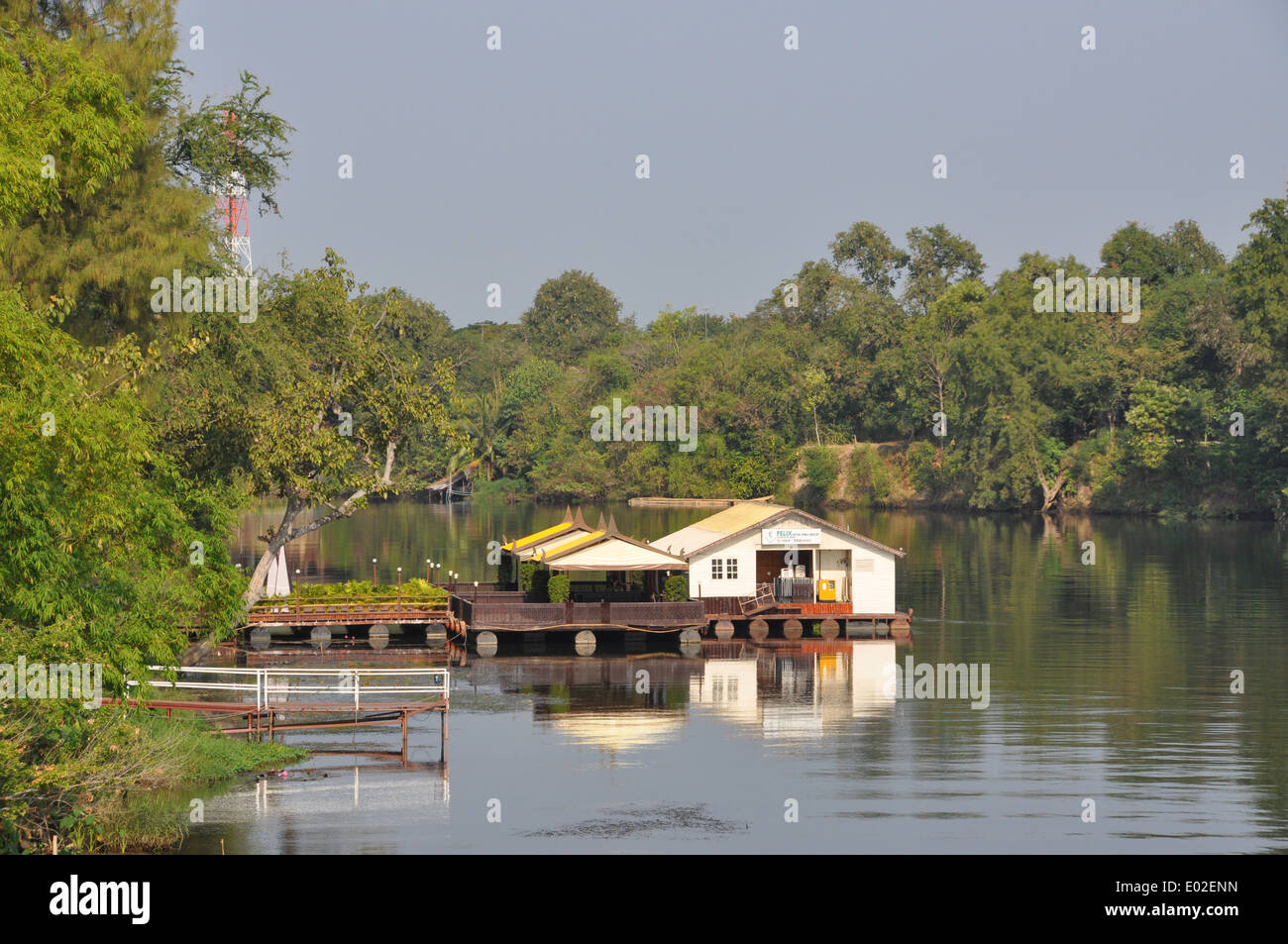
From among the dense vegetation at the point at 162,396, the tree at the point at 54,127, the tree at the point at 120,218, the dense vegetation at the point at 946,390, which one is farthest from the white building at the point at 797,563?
the dense vegetation at the point at 946,390

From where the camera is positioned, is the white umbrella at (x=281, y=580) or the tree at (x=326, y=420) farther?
the white umbrella at (x=281, y=580)

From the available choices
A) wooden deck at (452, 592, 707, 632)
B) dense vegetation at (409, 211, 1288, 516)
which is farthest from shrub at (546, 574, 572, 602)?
dense vegetation at (409, 211, 1288, 516)

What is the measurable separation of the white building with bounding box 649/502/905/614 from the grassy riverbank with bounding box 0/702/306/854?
25.3 meters

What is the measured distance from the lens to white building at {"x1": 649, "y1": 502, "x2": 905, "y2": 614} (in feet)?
176

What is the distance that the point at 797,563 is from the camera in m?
55.4

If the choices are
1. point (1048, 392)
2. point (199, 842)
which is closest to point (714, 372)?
point (1048, 392)

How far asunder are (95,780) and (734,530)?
3201 centimetres

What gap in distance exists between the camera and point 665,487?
153250 mm

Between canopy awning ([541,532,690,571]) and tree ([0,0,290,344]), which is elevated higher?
tree ([0,0,290,344])

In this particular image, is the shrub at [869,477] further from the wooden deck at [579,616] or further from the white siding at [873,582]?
the wooden deck at [579,616]

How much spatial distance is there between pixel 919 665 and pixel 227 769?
76.7 ft

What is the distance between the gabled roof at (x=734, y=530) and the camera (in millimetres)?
53750

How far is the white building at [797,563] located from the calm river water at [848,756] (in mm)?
2692

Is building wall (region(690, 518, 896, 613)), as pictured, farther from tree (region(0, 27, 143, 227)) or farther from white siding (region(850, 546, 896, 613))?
tree (region(0, 27, 143, 227))
